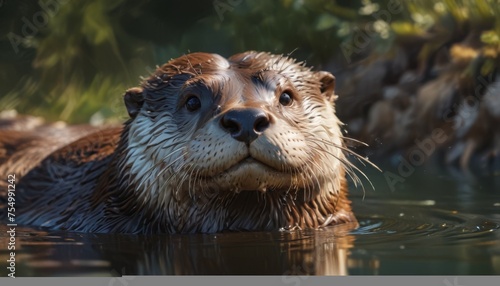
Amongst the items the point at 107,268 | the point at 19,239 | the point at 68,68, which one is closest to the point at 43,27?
the point at 68,68

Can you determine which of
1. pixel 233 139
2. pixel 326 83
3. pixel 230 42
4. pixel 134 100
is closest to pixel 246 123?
pixel 233 139

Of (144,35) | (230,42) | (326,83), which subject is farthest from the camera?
(144,35)

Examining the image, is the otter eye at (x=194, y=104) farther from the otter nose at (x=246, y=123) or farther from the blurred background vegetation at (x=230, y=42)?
the blurred background vegetation at (x=230, y=42)

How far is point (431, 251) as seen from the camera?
376 centimetres

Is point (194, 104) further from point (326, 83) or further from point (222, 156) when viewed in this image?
point (326, 83)

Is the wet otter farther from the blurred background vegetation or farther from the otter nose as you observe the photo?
the blurred background vegetation

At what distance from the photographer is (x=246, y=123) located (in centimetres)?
379

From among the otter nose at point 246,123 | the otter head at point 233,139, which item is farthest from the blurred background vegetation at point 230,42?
the otter nose at point 246,123

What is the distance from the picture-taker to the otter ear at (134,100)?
4.42 meters

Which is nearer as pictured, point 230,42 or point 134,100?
point 134,100

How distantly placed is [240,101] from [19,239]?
1045mm

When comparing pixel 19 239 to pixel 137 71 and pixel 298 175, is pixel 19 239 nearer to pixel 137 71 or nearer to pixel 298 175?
pixel 298 175

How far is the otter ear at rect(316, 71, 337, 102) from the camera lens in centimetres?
458

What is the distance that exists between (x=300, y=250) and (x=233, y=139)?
45 centimetres
